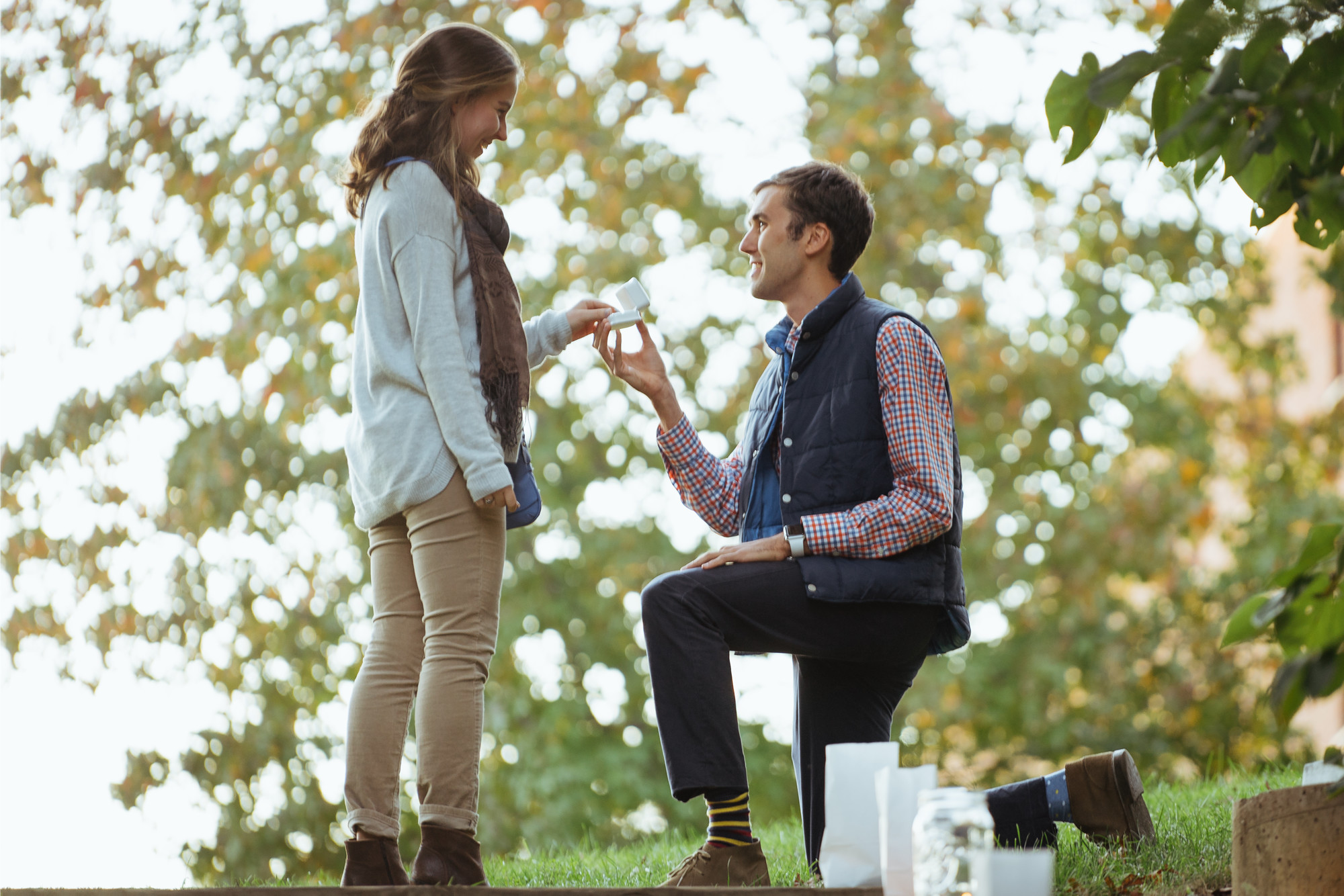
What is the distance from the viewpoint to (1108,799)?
2.71 m

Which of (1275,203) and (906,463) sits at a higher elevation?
(1275,203)

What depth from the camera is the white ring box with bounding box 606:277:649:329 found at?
2.96 metres

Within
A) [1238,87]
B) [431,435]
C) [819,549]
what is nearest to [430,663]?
[431,435]

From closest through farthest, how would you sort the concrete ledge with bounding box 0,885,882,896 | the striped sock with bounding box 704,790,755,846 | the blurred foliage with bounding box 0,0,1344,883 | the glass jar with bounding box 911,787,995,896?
the glass jar with bounding box 911,787,995,896 < the concrete ledge with bounding box 0,885,882,896 < the striped sock with bounding box 704,790,755,846 < the blurred foliage with bounding box 0,0,1344,883

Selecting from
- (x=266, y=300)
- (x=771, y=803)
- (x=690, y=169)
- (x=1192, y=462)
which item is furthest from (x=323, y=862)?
(x=1192, y=462)

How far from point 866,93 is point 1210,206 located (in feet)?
7.89

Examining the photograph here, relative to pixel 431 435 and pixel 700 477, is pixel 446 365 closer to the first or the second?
pixel 431 435

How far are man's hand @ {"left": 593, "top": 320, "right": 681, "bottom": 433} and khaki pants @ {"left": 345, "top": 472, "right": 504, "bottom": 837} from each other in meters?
0.62

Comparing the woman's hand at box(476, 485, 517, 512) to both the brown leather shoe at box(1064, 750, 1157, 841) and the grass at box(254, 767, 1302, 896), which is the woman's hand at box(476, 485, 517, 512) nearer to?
the grass at box(254, 767, 1302, 896)

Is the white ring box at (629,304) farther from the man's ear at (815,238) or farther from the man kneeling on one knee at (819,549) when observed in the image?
the man's ear at (815,238)

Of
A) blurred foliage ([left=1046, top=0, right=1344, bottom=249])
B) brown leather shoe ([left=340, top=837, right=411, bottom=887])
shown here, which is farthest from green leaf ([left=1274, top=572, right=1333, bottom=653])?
brown leather shoe ([left=340, top=837, right=411, bottom=887])

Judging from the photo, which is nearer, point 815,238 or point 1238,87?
point 1238,87

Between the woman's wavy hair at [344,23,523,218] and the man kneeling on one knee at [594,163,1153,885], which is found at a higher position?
the woman's wavy hair at [344,23,523,218]

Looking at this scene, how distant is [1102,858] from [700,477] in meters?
1.24
